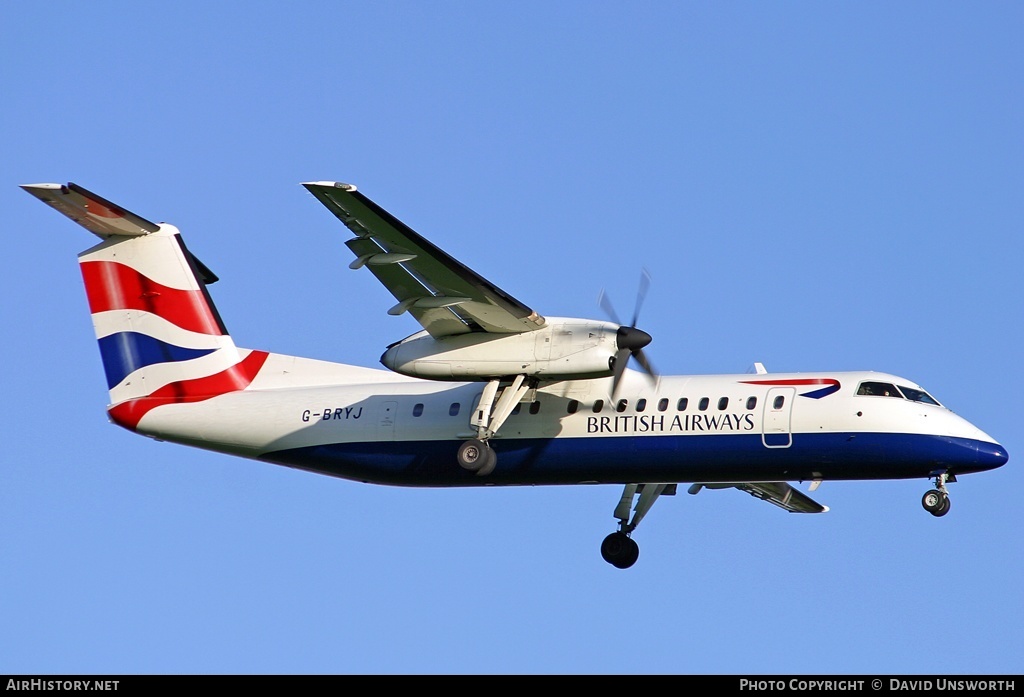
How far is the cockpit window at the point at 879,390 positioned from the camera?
18.8 meters

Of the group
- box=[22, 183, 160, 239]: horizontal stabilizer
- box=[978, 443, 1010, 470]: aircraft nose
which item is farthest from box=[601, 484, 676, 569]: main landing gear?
box=[22, 183, 160, 239]: horizontal stabilizer

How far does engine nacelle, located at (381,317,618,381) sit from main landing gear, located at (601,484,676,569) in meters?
3.88

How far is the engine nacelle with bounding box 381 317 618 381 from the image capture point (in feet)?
62.2

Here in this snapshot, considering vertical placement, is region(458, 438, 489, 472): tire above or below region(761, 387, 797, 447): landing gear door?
below

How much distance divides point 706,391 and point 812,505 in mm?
4894

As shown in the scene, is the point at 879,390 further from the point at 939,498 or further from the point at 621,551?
the point at 621,551

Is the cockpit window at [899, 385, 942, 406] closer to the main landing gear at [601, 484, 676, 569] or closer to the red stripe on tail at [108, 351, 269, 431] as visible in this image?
the main landing gear at [601, 484, 676, 569]

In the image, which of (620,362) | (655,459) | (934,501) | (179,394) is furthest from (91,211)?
(934,501)

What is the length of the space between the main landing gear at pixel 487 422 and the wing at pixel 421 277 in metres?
0.79

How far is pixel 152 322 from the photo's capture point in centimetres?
2173

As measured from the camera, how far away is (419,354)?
19.3m

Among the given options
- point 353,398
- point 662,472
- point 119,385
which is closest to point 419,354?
point 353,398

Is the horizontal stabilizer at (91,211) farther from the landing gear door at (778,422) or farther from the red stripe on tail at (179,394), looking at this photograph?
the landing gear door at (778,422)
